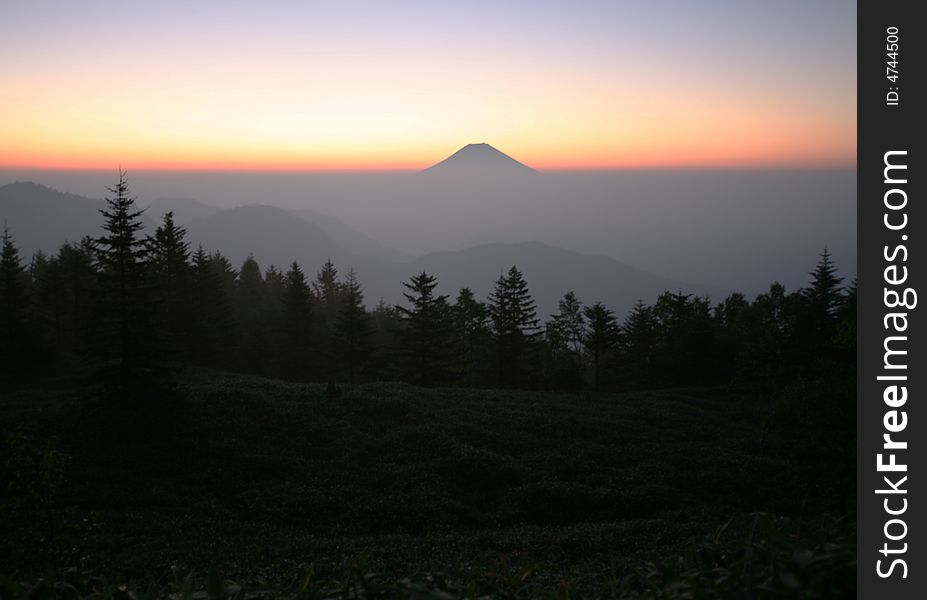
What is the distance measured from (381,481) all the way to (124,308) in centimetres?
1777

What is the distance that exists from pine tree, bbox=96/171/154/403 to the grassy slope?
7.78ft

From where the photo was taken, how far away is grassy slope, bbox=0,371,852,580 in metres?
18.3

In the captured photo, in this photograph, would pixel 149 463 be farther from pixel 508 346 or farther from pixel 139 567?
pixel 508 346

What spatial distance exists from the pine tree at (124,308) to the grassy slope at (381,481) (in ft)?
7.78

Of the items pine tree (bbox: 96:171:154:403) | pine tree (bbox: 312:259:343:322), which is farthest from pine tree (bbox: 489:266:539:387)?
pine tree (bbox: 96:171:154:403)

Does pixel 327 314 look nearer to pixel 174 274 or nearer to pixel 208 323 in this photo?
pixel 208 323

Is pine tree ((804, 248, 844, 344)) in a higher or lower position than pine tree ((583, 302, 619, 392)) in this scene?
higher

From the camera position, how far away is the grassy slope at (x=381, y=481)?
18297mm

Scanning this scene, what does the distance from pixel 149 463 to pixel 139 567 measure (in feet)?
44.6

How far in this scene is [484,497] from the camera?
1057 inches

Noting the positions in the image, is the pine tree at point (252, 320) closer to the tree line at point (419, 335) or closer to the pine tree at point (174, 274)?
the tree line at point (419, 335)
